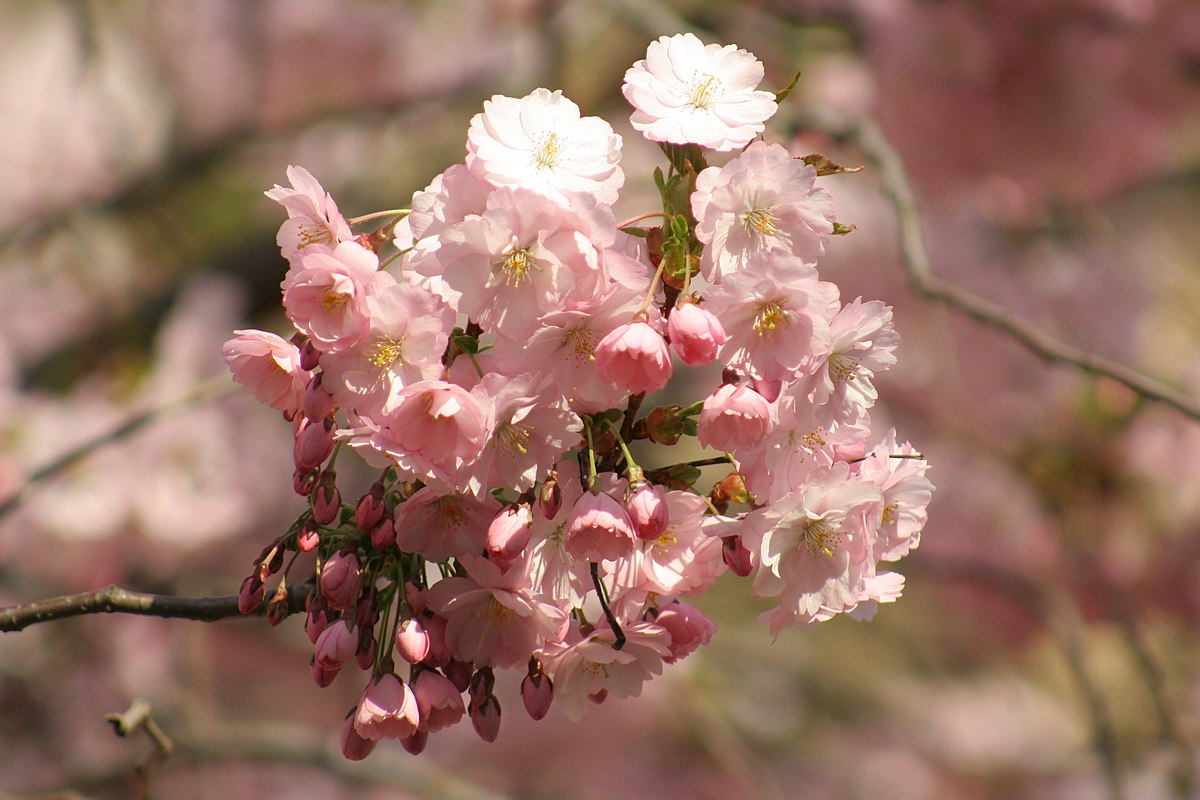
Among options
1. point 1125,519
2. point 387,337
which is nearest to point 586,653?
point 387,337

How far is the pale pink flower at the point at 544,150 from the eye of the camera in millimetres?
789

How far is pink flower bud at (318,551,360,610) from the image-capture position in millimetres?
803

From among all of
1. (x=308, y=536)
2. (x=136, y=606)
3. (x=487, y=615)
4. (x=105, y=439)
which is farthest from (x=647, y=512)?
(x=105, y=439)

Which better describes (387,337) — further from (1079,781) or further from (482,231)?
(1079,781)

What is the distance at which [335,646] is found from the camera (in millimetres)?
816

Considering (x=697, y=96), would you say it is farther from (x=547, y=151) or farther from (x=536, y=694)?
(x=536, y=694)

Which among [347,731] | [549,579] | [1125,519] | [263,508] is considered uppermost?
[549,579]

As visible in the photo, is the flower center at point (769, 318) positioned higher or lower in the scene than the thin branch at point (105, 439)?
higher

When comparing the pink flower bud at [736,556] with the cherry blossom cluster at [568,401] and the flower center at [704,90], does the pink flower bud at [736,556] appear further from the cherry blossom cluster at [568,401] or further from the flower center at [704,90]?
the flower center at [704,90]

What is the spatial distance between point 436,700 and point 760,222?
43 centimetres

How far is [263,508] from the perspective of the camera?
2955 millimetres

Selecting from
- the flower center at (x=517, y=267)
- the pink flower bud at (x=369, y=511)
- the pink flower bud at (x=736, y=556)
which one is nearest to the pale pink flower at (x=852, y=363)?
the pink flower bud at (x=736, y=556)

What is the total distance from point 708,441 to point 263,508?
7.84 feet

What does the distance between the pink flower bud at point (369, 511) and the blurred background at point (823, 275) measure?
37.6 inches
